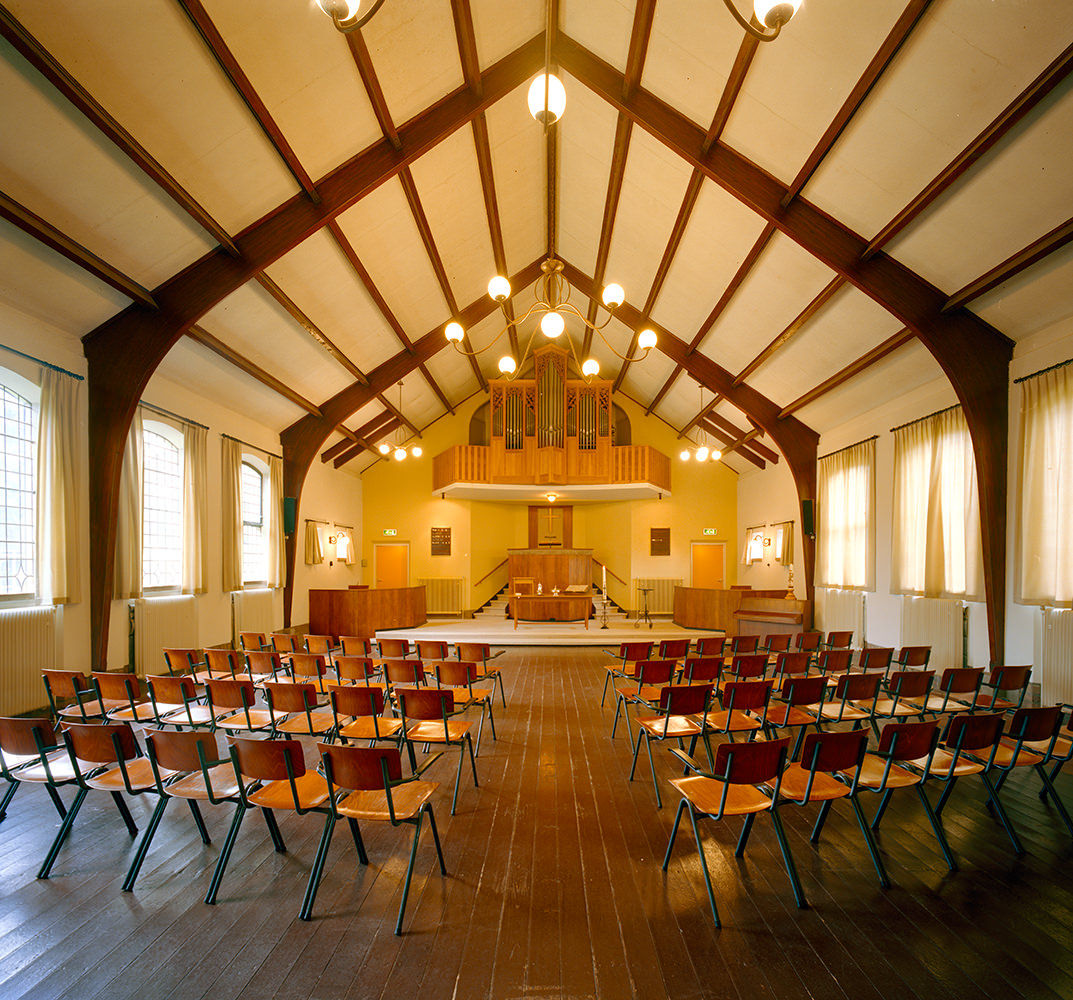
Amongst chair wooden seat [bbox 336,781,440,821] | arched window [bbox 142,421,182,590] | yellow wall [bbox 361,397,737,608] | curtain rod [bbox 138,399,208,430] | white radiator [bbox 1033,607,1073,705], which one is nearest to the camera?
chair wooden seat [bbox 336,781,440,821]

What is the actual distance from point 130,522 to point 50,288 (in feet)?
8.37

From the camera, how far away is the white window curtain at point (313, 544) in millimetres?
11570

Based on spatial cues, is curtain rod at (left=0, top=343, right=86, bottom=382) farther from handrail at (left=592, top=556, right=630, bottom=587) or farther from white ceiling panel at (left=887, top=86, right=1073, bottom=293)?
A: handrail at (left=592, top=556, right=630, bottom=587)

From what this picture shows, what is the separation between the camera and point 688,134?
610 centimetres

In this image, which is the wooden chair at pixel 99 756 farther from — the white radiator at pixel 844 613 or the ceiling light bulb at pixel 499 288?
the white radiator at pixel 844 613

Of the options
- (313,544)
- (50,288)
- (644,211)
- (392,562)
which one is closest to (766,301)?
(644,211)

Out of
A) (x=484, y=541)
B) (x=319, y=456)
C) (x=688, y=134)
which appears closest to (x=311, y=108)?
(x=688, y=134)

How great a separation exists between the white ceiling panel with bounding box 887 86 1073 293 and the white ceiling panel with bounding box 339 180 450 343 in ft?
19.0

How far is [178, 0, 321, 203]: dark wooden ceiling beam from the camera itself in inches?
159

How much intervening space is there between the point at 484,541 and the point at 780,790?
1305 cm

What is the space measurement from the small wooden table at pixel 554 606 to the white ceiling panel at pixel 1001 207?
889 cm

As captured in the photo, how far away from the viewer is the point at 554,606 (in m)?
12.9

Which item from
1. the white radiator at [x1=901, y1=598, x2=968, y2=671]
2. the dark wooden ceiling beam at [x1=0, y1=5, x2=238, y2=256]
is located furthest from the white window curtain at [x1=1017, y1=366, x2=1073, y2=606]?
the dark wooden ceiling beam at [x1=0, y1=5, x2=238, y2=256]

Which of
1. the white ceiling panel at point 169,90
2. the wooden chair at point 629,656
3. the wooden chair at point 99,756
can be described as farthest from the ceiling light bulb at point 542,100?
the wooden chair at point 629,656
